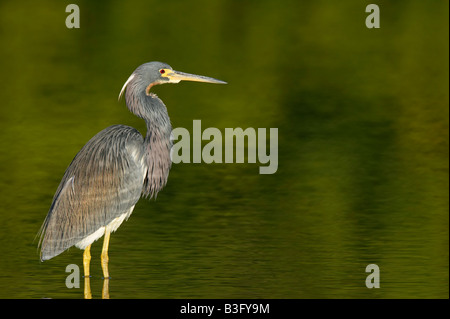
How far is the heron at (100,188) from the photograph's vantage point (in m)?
9.79

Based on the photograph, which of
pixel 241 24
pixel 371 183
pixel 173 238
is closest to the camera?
pixel 173 238

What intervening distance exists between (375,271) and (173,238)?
2.63 m

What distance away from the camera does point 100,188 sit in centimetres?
991

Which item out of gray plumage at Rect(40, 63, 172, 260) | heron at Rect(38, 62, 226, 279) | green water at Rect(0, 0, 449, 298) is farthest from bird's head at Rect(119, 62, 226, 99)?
green water at Rect(0, 0, 449, 298)

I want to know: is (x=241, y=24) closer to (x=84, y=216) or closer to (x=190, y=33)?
(x=190, y=33)

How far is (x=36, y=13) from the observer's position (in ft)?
106

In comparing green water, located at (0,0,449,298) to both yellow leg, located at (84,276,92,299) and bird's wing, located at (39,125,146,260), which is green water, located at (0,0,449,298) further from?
bird's wing, located at (39,125,146,260)

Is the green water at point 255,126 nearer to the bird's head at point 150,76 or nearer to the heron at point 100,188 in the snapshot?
the heron at point 100,188

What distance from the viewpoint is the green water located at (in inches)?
391

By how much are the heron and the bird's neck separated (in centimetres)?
1

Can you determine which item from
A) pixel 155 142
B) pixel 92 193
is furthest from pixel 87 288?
pixel 155 142

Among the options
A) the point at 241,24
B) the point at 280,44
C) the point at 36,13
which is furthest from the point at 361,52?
the point at 36,13

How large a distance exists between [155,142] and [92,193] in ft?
3.15

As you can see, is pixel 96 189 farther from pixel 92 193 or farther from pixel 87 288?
pixel 87 288
